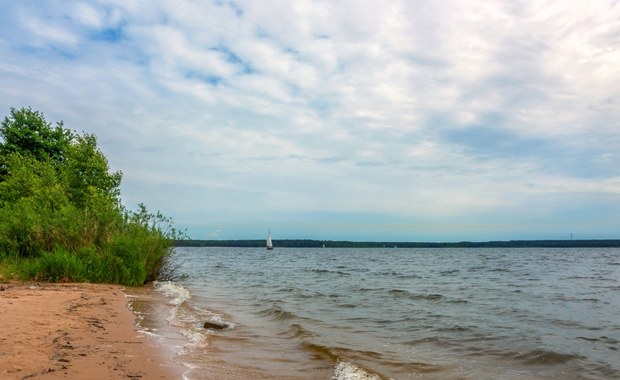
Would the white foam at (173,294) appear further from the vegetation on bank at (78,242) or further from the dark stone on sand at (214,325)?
the dark stone on sand at (214,325)

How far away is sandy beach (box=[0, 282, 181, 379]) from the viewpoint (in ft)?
18.4

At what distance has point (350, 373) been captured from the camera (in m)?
7.44

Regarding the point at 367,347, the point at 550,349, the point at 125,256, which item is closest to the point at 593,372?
the point at 550,349

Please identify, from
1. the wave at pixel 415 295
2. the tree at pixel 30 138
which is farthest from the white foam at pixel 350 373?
the tree at pixel 30 138

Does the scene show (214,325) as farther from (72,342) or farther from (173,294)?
(173,294)

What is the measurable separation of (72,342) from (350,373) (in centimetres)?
426

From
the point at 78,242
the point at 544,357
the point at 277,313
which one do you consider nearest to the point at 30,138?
the point at 78,242

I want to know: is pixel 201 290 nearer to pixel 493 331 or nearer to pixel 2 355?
pixel 493 331

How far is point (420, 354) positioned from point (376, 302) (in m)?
7.53

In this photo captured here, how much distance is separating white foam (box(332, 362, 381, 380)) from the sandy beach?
2486 millimetres

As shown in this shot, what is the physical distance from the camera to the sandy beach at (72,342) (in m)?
5.60

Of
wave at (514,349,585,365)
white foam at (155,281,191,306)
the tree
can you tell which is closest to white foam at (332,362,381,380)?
wave at (514,349,585,365)

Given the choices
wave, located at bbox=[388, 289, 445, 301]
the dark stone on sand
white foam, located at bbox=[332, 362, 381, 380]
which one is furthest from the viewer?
wave, located at bbox=[388, 289, 445, 301]

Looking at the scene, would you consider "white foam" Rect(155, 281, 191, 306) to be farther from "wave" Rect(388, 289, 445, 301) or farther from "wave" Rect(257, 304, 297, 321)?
"wave" Rect(388, 289, 445, 301)
